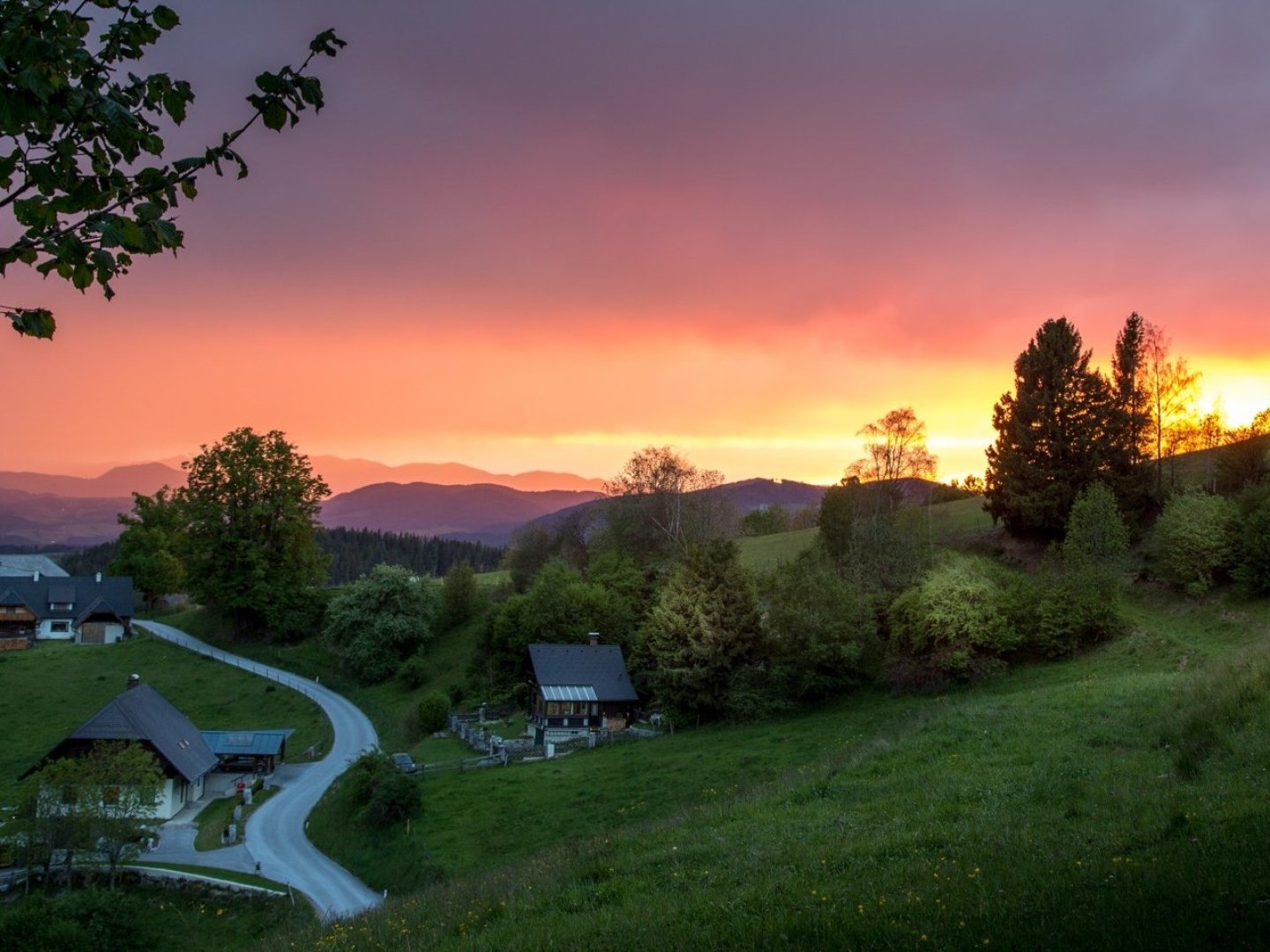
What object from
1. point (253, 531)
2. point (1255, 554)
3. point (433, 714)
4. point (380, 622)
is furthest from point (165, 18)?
point (253, 531)

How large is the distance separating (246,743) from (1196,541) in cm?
5240

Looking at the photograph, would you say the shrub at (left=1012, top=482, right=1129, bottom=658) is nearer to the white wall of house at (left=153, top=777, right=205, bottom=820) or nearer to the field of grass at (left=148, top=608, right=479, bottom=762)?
the field of grass at (left=148, top=608, right=479, bottom=762)

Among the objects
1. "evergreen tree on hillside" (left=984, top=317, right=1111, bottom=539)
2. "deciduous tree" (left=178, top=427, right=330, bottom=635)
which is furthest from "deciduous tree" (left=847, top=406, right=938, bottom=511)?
"deciduous tree" (left=178, top=427, right=330, bottom=635)

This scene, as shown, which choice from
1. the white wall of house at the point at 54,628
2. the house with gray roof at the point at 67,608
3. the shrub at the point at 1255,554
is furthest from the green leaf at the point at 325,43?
the white wall of house at the point at 54,628

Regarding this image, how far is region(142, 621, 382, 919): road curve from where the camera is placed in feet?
94.6

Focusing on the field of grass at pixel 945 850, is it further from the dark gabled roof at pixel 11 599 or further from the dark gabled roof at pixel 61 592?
the dark gabled roof at pixel 11 599

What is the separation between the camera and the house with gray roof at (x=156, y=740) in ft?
128

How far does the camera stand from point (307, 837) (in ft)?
118

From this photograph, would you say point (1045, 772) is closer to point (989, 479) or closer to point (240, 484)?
point (989, 479)

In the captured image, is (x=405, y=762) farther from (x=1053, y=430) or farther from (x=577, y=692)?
(x=1053, y=430)

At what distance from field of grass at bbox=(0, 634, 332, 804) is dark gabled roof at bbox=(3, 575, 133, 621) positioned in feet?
20.2

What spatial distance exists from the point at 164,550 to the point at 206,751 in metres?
57.2

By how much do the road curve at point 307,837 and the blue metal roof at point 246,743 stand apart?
235cm

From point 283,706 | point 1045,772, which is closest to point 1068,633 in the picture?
point 1045,772
